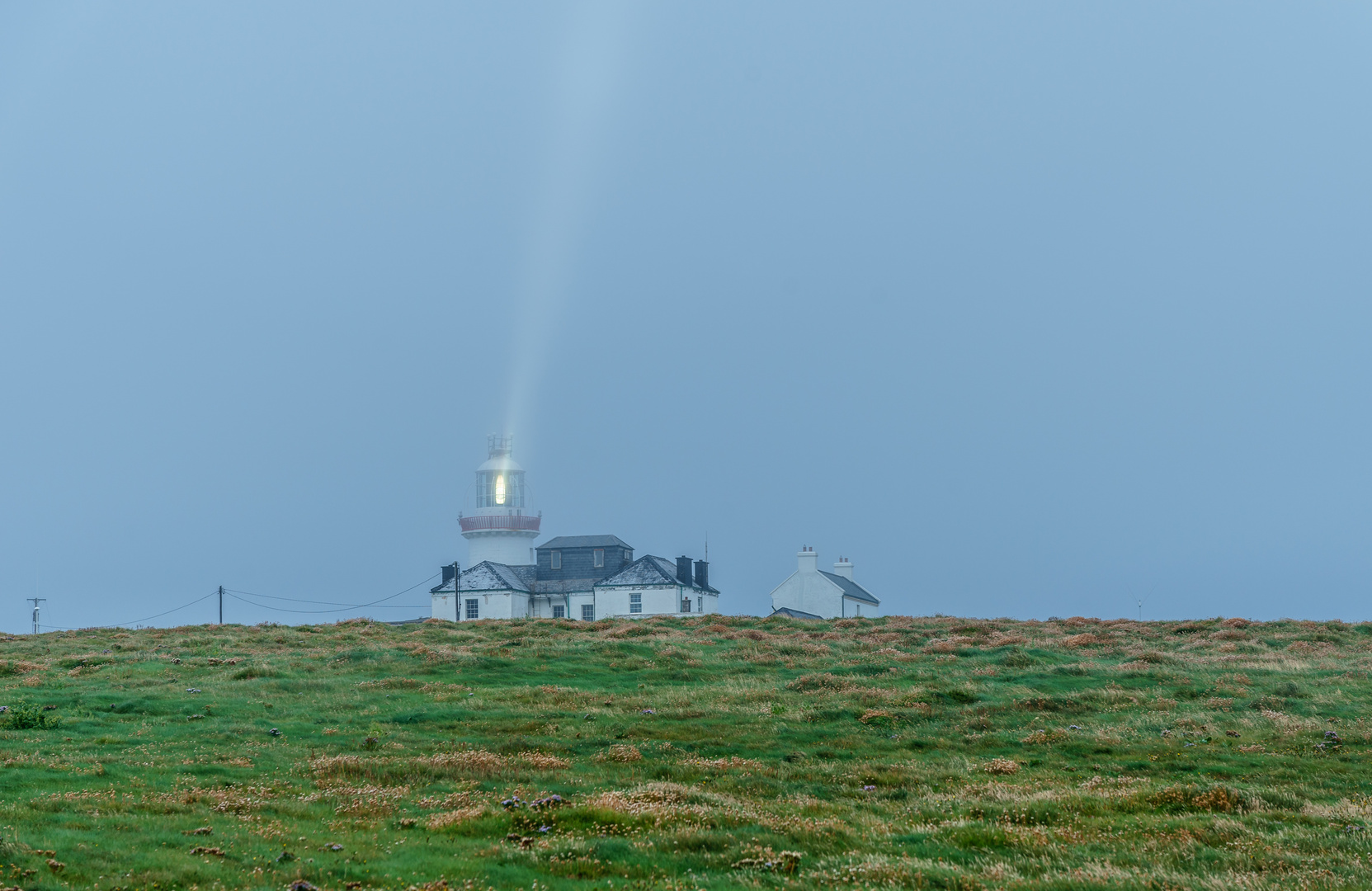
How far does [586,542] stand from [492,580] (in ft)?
34.3

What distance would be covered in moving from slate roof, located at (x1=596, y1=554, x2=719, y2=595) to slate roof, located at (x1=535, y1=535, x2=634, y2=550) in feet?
11.7

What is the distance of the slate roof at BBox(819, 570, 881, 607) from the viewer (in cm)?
10183

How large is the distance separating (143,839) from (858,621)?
49.8 metres

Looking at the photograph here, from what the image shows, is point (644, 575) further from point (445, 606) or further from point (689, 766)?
point (689, 766)

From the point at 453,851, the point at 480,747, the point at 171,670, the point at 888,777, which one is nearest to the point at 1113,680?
the point at 888,777

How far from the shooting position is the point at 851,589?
104938 mm

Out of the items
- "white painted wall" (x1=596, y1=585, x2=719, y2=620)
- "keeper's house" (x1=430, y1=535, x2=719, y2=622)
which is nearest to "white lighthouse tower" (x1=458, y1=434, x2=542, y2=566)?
"keeper's house" (x1=430, y1=535, x2=719, y2=622)

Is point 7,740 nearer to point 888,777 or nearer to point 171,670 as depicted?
point 171,670

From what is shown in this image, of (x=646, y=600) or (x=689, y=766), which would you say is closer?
(x=689, y=766)

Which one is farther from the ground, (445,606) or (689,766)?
(445,606)

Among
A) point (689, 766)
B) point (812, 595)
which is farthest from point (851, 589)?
point (689, 766)

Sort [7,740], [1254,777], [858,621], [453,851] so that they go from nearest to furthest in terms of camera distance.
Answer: [453,851], [1254,777], [7,740], [858,621]

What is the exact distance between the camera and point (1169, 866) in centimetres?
1291

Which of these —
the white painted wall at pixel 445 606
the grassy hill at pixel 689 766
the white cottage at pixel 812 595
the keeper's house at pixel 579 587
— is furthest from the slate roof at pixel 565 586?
the grassy hill at pixel 689 766
